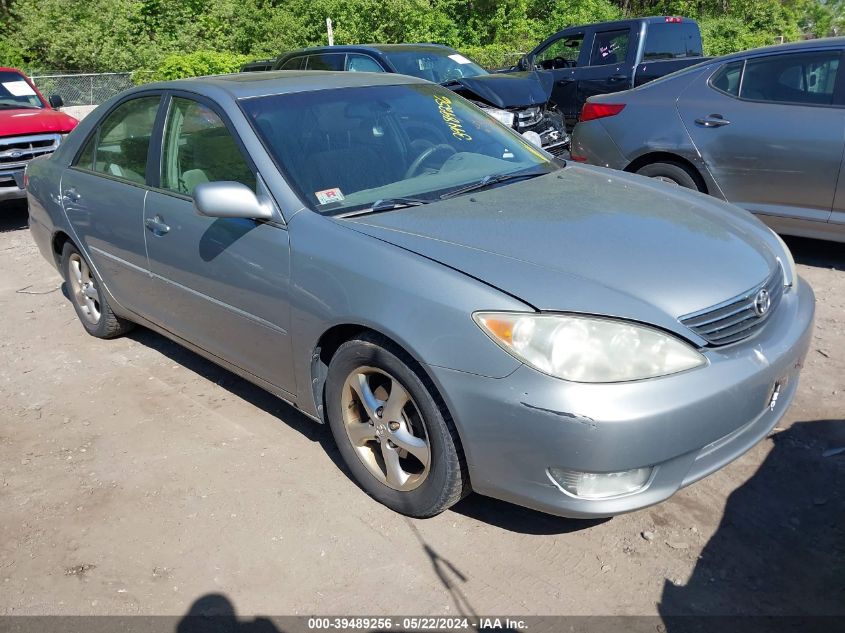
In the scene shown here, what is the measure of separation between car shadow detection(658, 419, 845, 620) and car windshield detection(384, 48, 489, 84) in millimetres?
6894

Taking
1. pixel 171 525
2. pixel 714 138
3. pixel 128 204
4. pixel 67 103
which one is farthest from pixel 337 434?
pixel 67 103

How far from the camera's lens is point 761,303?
9.46ft

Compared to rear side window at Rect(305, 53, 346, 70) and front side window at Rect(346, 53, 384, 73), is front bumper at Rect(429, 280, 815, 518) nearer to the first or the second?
front side window at Rect(346, 53, 384, 73)

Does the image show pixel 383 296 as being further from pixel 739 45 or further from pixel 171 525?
pixel 739 45

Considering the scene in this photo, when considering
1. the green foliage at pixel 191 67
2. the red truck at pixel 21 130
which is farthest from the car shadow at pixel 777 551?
the green foliage at pixel 191 67

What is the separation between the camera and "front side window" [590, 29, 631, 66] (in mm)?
10906

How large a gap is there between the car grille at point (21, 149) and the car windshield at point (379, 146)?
6595 millimetres

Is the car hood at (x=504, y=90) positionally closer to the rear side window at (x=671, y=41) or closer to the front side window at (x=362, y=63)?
the front side window at (x=362, y=63)

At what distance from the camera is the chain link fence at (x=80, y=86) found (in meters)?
17.8

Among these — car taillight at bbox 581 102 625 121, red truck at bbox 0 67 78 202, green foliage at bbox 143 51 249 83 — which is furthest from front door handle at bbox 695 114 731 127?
green foliage at bbox 143 51 249 83

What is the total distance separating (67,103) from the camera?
1797 cm

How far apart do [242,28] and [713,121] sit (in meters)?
21.1

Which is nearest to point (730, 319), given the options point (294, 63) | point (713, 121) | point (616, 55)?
point (713, 121)

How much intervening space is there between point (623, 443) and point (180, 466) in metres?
2.14
